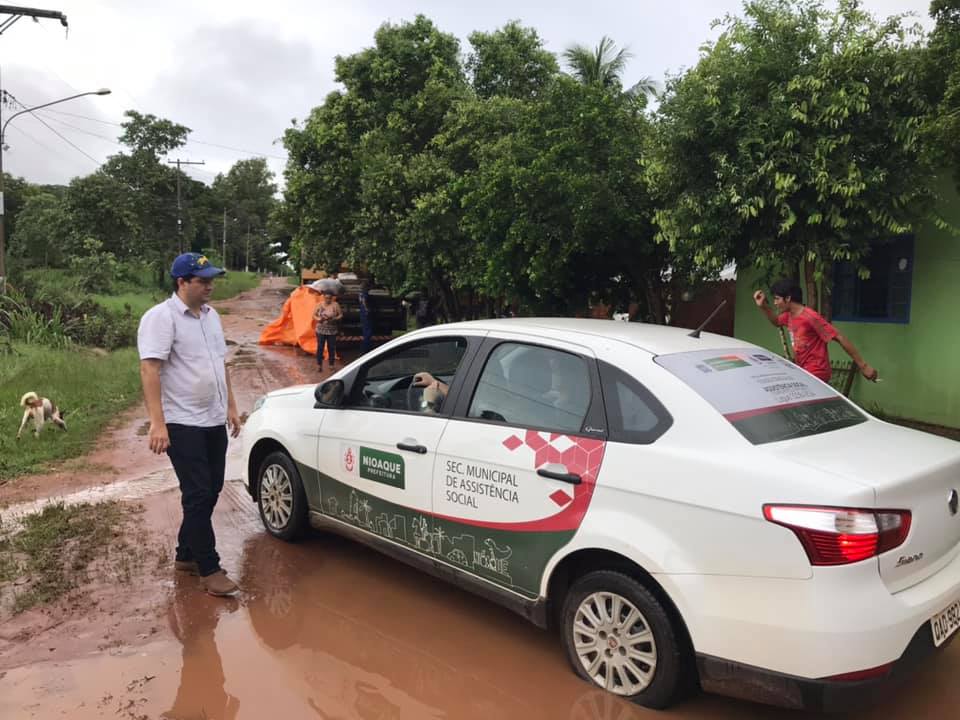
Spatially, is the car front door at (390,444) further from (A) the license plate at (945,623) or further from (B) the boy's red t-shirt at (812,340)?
(B) the boy's red t-shirt at (812,340)

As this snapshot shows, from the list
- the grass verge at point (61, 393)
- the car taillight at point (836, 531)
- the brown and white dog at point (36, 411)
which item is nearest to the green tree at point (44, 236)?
the grass verge at point (61, 393)

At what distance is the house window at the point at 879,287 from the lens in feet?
29.3

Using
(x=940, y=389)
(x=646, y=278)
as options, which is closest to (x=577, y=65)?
(x=646, y=278)

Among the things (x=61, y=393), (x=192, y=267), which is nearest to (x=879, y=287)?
(x=192, y=267)

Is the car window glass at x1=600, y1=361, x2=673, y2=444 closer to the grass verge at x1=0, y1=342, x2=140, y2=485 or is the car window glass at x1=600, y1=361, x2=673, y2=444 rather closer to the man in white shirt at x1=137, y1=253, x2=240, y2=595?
the man in white shirt at x1=137, y1=253, x2=240, y2=595

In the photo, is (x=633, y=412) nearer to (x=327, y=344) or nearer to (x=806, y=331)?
(x=806, y=331)

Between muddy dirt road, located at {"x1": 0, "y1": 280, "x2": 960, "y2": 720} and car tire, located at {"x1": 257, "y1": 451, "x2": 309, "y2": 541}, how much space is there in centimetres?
13

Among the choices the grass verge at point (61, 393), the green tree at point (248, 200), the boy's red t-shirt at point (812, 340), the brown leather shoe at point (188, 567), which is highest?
the green tree at point (248, 200)

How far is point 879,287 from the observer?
9383 millimetres

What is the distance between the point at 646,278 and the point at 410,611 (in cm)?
890

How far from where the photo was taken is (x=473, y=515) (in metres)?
3.54

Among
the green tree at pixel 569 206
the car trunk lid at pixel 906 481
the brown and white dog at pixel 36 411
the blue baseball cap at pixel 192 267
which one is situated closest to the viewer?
the car trunk lid at pixel 906 481

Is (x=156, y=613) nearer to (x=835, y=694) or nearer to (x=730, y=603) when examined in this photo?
(x=730, y=603)

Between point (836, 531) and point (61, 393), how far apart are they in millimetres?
10391
